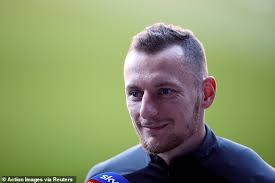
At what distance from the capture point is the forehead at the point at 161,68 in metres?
1.03

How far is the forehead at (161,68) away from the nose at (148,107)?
0.15ft

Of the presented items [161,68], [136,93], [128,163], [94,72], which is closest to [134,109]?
[136,93]

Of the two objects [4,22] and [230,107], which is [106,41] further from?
[230,107]

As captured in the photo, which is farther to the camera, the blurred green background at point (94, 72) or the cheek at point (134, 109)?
the blurred green background at point (94, 72)

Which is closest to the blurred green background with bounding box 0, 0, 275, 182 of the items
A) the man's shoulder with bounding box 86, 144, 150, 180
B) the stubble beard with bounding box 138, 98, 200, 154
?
the man's shoulder with bounding box 86, 144, 150, 180

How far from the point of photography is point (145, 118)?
105 centimetres

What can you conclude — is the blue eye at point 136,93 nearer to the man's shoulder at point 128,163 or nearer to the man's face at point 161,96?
the man's face at point 161,96

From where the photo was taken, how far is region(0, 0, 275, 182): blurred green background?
2.19 metres

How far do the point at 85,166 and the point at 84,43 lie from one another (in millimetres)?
730

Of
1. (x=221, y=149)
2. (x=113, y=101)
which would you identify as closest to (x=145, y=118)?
(x=221, y=149)

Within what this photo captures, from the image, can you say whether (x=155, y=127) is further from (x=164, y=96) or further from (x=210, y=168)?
(x=210, y=168)

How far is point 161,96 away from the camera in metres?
1.05

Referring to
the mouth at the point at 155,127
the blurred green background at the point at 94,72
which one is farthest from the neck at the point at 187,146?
the blurred green background at the point at 94,72

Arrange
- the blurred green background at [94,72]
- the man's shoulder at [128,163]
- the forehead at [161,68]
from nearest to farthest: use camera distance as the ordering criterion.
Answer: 1. the forehead at [161,68]
2. the man's shoulder at [128,163]
3. the blurred green background at [94,72]
